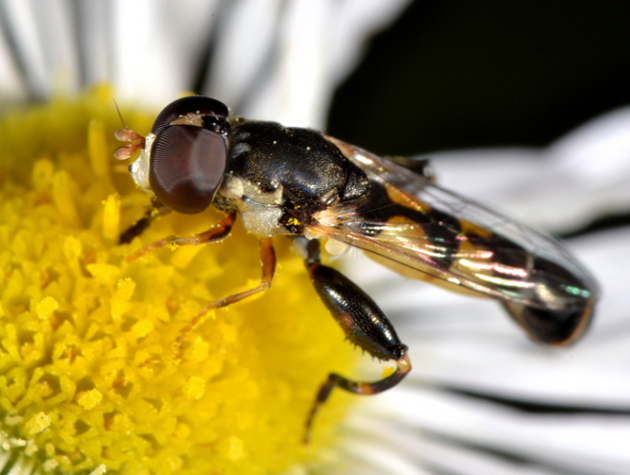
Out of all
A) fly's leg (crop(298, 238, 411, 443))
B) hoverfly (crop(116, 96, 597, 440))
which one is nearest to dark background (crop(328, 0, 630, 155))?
hoverfly (crop(116, 96, 597, 440))

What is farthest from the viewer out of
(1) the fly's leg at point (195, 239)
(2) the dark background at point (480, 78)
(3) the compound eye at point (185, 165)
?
(2) the dark background at point (480, 78)

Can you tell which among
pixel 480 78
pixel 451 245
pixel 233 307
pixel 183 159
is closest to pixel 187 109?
pixel 183 159

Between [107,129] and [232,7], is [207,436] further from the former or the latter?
[232,7]

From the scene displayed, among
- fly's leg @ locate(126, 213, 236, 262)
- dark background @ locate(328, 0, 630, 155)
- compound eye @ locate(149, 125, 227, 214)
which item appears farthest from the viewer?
dark background @ locate(328, 0, 630, 155)

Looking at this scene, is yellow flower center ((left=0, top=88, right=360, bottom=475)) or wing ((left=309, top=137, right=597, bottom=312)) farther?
wing ((left=309, top=137, right=597, bottom=312))

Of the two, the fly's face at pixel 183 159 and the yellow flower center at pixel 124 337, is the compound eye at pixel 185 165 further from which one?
the yellow flower center at pixel 124 337

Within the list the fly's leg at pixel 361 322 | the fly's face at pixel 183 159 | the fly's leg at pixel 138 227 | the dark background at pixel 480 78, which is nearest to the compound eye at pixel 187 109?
the fly's face at pixel 183 159

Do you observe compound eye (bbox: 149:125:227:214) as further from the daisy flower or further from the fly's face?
the daisy flower
